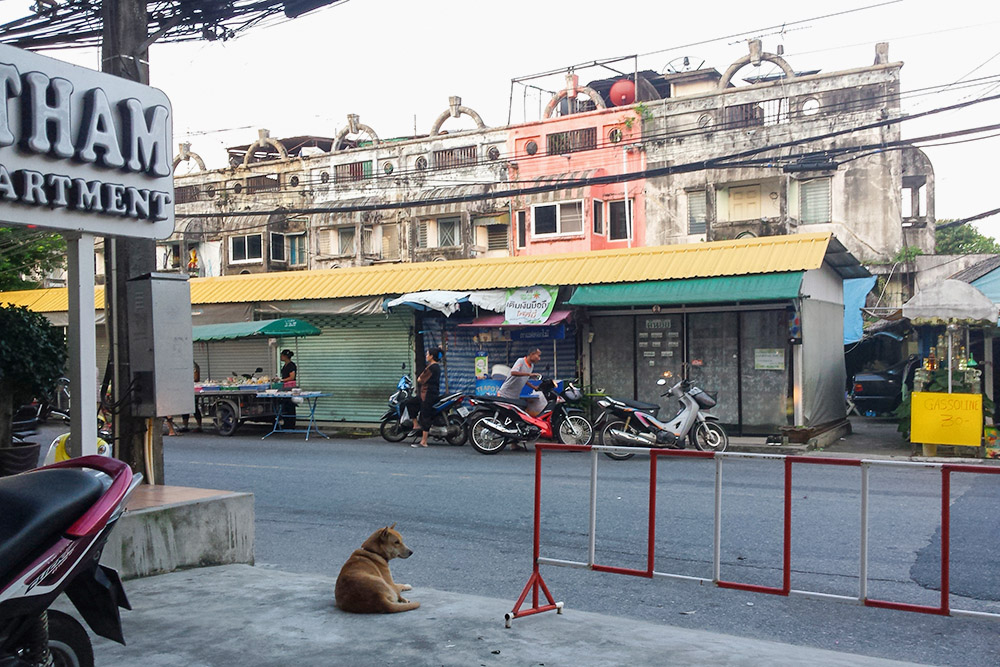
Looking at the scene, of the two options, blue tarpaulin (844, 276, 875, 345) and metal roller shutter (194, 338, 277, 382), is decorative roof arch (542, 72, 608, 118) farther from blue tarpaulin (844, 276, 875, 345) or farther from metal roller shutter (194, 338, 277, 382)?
metal roller shutter (194, 338, 277, 382)

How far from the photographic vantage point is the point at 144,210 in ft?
23.3

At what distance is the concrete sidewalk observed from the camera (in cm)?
478

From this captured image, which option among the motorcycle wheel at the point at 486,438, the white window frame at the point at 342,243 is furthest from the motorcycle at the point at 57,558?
the white window frame at the point at 342,243

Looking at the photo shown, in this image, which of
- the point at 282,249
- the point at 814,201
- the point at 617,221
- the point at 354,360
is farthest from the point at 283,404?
the point at 282,249

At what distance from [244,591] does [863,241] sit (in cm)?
3258

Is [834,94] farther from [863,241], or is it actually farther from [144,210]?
[144,210]

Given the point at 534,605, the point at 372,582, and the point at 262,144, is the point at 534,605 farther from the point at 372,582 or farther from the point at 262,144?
the point at 262,144

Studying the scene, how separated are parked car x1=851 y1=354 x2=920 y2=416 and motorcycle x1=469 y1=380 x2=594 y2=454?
1070 cm

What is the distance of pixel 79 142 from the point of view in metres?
6.59

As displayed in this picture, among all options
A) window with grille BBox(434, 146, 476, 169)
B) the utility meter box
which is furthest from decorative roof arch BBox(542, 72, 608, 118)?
the utility meter box

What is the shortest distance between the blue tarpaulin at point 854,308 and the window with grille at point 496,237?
62.8 feet

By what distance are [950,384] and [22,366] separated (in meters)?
13.2

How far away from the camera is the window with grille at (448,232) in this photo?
43.1 m

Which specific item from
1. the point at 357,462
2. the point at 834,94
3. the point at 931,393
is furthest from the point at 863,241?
the point at 357,462
